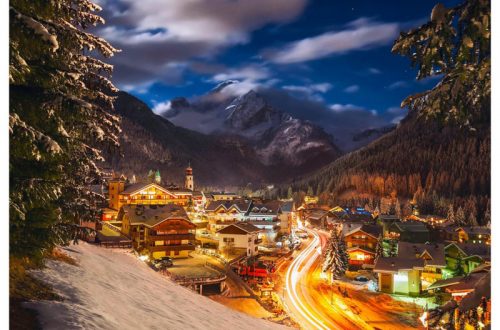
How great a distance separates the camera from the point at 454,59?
4.98 m

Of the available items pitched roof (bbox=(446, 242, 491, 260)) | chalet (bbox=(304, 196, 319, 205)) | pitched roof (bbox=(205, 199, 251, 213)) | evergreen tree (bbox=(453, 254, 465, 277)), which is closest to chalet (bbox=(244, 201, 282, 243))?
pitched roof (bbox=(205, 199, 251, 213))

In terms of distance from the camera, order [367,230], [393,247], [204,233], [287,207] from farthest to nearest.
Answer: [287,207] < [204,233] < [367,230] < [393,247]

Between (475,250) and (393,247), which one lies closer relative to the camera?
(475,250)

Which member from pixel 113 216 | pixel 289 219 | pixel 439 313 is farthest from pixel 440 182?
pixel 439 313

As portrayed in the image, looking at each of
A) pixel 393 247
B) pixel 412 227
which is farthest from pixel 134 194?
pixel 412 227

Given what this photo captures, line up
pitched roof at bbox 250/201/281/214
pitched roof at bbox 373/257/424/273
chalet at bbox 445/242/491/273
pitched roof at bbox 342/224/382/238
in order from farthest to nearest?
pitched roof at bbox 250/201/281/214, pitched roof at bbox 342/224/382/238, chalet at bbox 445/242/491/273, pitched roof at bbox 373/257/424/273

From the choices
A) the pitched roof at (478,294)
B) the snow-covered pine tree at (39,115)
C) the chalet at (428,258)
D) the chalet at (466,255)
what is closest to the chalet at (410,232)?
the chalet at (466,255)

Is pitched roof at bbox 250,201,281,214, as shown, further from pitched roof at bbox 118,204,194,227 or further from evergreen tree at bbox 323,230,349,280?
pitched roof at bbox 118,204,194,227

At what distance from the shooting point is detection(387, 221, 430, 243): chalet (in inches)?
3140

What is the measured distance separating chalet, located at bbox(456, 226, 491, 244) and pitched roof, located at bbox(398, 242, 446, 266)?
89.3ft

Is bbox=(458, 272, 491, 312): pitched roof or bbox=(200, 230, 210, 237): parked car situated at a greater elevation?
bbox=(458, 272, 491, 312): pitched roof

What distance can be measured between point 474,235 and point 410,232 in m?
12.7

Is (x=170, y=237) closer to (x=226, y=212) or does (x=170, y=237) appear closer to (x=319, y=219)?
(x=226, y=212)
